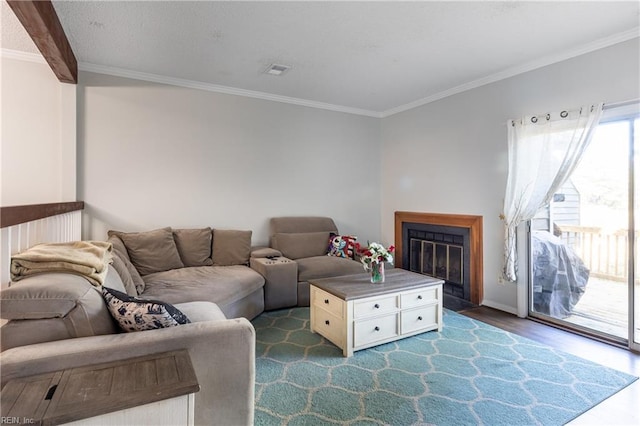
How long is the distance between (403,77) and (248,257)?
268cm

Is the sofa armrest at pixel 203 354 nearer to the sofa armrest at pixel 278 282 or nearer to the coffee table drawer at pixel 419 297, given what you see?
the coffee table drawer at pixel 419 297

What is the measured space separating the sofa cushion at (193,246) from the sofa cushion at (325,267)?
1034mm

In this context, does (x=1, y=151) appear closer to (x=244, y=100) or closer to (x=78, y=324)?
(x=244, y=100)

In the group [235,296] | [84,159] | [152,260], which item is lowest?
[235,296]

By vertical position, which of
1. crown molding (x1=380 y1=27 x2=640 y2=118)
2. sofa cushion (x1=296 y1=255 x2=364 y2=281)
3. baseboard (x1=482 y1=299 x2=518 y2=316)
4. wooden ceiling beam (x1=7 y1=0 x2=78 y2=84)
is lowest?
baseboard (x1=482 y1=299 x2=518 y2=316)

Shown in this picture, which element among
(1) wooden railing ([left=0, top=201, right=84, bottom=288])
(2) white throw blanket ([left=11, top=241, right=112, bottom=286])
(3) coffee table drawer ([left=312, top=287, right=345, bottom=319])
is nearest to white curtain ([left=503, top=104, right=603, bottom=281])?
(3) coffee table drawer ([left=312, top=287, right=345, bottom=319])

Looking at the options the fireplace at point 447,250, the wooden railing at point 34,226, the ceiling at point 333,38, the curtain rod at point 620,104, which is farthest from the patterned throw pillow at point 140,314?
the curtain rod at point 620,104

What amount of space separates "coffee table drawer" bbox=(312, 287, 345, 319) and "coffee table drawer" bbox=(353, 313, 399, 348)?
0.55 ft

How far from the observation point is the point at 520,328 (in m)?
3.18

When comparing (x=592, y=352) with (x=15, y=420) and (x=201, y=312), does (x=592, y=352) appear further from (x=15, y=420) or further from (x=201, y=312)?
(x=15, y=420)

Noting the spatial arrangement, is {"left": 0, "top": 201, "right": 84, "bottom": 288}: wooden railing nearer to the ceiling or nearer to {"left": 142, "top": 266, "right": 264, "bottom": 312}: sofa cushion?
{"left": 142, "top": 266, "right": 264, "bottom": 312}: sofa cushion

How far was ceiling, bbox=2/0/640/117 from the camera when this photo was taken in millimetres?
2432

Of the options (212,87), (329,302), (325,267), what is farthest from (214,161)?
(329,302)

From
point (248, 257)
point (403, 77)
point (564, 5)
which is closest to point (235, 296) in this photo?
point (248, 257)
